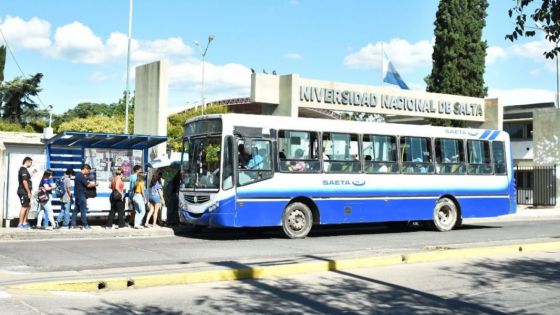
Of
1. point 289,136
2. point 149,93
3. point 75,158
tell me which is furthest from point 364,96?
point 75,158

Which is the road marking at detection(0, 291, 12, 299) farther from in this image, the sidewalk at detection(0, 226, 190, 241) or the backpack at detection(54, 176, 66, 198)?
the backpack at detection(54, 176, 66, 198)

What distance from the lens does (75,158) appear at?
1741 cm

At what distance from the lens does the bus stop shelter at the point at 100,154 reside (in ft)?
55.3

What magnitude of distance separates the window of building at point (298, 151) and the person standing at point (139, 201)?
12.8 feet

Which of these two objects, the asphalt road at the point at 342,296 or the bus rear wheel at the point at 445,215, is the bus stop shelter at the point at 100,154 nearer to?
the bus rear wheel at the point at 445,215

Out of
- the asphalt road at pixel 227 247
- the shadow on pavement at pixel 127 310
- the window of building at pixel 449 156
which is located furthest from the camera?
the window of building at pixel 449 156

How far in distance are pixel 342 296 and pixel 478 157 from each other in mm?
11720

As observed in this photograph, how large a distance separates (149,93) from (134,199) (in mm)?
6276

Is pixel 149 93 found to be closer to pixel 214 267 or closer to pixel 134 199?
pixel 134 199

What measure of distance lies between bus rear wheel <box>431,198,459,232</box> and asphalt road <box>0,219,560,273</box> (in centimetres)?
42

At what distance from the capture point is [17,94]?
65.2m

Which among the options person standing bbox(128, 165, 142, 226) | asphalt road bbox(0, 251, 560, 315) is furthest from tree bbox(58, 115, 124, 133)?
asphalt road bbox(0, 251, 560, 315)

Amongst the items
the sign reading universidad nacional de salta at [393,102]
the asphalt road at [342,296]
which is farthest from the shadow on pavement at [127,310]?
the sign reading universidad nacional de salta at [393,102]

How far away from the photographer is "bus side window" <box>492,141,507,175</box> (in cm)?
1938
